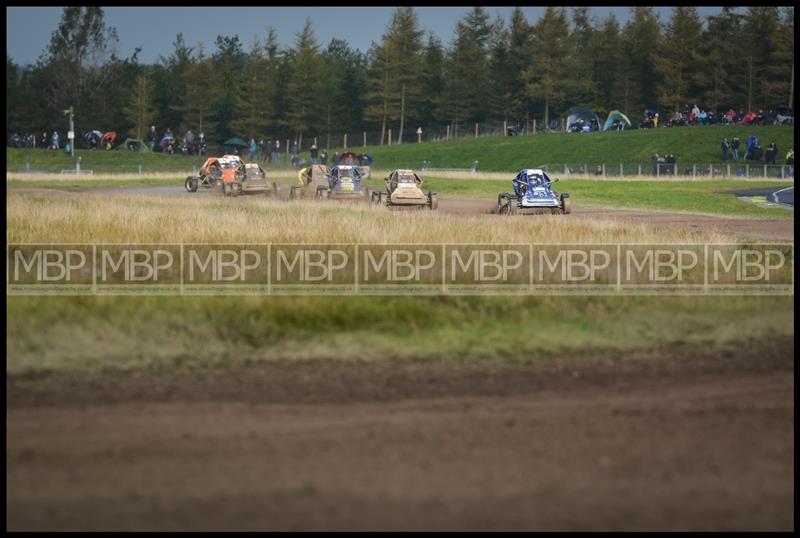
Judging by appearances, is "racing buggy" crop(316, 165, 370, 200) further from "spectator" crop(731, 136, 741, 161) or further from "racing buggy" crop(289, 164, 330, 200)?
"spectator" crop(731, 136, 741, 161)

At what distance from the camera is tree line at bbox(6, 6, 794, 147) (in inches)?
3578

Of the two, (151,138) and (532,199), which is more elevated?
(151,138)

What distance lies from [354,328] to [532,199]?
18.9 m

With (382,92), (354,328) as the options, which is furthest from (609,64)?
(354,328)

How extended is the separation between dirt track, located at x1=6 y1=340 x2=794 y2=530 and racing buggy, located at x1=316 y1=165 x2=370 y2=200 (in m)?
26.3

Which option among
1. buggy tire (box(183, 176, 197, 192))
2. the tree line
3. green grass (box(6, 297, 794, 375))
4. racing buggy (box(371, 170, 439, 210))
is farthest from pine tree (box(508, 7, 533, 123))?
green grass (box(6, 297, 794, 375))

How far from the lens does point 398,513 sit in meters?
5.95

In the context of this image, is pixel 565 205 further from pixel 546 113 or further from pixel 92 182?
pixel 546 113

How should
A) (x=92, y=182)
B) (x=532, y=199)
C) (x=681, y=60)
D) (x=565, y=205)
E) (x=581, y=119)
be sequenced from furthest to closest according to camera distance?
(x=681, y=60) < (x=581, y=119) < (x=92, y=182) < (x=565, y=205) < (x=532, y=199)

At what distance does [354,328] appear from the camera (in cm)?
1088

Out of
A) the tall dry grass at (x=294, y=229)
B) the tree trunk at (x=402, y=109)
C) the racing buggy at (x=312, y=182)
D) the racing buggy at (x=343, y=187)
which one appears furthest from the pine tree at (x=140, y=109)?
the tall dry grass at (x=294, y=229)

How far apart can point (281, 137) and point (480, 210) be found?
229ft

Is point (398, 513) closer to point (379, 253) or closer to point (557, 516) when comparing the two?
point (557, 516)

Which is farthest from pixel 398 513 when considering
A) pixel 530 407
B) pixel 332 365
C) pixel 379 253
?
pixel 379 253
